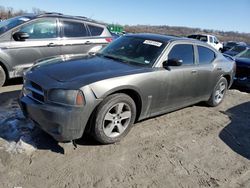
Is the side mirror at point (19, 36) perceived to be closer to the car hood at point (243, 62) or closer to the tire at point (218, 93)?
the tire at point (218, 93)

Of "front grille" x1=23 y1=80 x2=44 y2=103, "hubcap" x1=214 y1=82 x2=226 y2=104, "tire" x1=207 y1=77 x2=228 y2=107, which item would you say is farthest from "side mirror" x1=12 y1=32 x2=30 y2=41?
"hubcap" x1=214 y1=82 x2=226 y2=104

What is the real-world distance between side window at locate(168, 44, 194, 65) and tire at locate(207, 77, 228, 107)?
127 centimetres

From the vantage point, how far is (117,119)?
4.08m

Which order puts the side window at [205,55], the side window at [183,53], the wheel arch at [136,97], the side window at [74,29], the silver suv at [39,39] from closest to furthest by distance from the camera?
the wheel arch at [136,97] → the side window at [183,53] → the side window at [205,55] → the silver suv at [39,39] → the side window at [74,29]

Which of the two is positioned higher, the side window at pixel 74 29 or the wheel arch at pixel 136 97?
the side window at pixel 74 29

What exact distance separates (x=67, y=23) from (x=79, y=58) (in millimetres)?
2899

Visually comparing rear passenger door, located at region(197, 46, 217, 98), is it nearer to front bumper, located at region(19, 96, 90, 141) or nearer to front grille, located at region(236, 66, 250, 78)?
front bumper, located at region(19, 96, 90, 141)

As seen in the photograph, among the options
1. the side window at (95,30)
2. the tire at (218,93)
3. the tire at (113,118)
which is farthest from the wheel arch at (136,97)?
the side window at (95,30)

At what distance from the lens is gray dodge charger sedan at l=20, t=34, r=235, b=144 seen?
11.7ft

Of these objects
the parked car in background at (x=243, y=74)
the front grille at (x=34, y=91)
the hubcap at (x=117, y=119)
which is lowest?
the parked car in background at (x=243, y=74)

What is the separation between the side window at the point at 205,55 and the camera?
18.6 feet

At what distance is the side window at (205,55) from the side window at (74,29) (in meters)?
3.34

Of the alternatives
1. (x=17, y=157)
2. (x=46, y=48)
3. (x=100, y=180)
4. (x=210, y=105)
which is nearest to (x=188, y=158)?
(x=100, y=180)

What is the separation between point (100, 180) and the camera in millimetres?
3266
